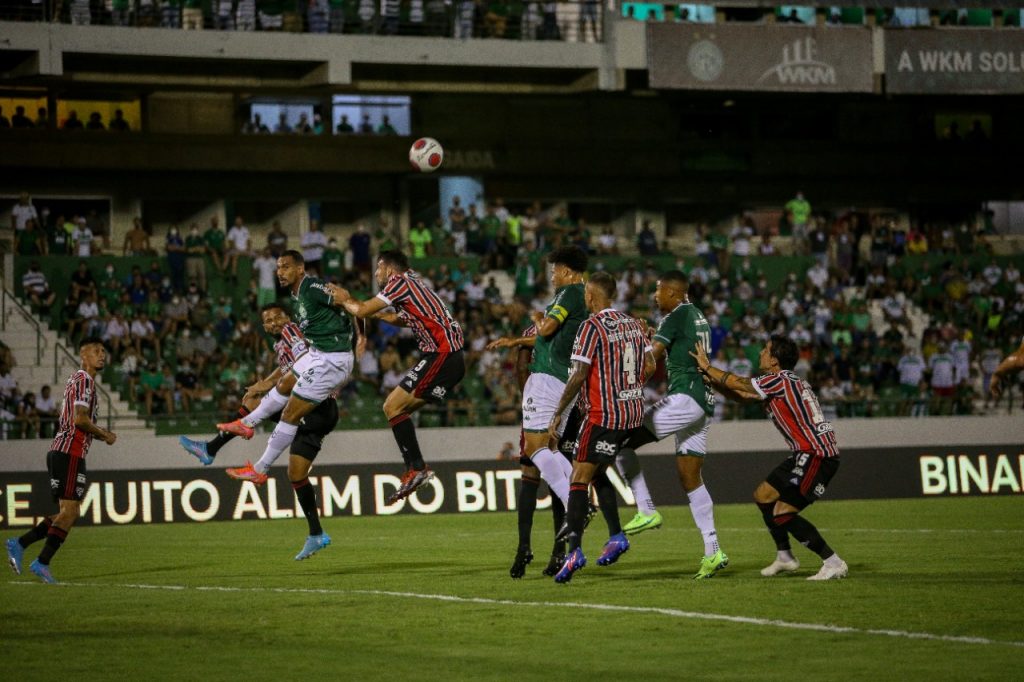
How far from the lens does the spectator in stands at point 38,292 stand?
1172 inches

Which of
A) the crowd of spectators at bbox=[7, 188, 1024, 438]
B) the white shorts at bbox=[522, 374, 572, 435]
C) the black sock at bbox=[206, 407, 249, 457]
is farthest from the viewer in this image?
the crowd of spectators at bbox=[7, 188, 1024, 438]

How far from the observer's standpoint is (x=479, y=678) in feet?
26.3

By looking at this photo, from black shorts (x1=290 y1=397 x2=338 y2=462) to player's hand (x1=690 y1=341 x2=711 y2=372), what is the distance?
4.07 meters

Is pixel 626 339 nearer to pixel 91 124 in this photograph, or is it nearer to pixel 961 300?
pixel 961 300

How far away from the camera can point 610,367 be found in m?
11.5

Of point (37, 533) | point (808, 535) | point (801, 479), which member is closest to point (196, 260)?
point (37, 533)

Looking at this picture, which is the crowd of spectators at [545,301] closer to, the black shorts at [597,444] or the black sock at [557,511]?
the black sock at [557,511]

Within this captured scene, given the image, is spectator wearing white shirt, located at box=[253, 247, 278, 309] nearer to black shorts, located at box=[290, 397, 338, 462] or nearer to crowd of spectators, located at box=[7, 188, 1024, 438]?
crowd of spectators, located at box=[7, 188, 1024, 438]

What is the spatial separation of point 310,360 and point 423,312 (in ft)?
4.89

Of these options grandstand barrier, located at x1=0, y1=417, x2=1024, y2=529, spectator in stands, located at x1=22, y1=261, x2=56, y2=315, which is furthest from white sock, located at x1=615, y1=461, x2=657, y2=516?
spectator in stands, located at x1=22, y1=261, x2=56, y2=315

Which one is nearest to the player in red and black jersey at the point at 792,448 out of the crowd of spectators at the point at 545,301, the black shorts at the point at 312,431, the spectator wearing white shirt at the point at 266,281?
the black shorts at the point at 312,431

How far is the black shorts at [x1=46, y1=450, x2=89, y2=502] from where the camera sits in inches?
534

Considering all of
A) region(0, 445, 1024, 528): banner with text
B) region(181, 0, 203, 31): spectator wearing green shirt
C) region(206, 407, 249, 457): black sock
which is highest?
region(181, 0, 203, 31): spectator wearing green shirt

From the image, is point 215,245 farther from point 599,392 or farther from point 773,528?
point 773,528
